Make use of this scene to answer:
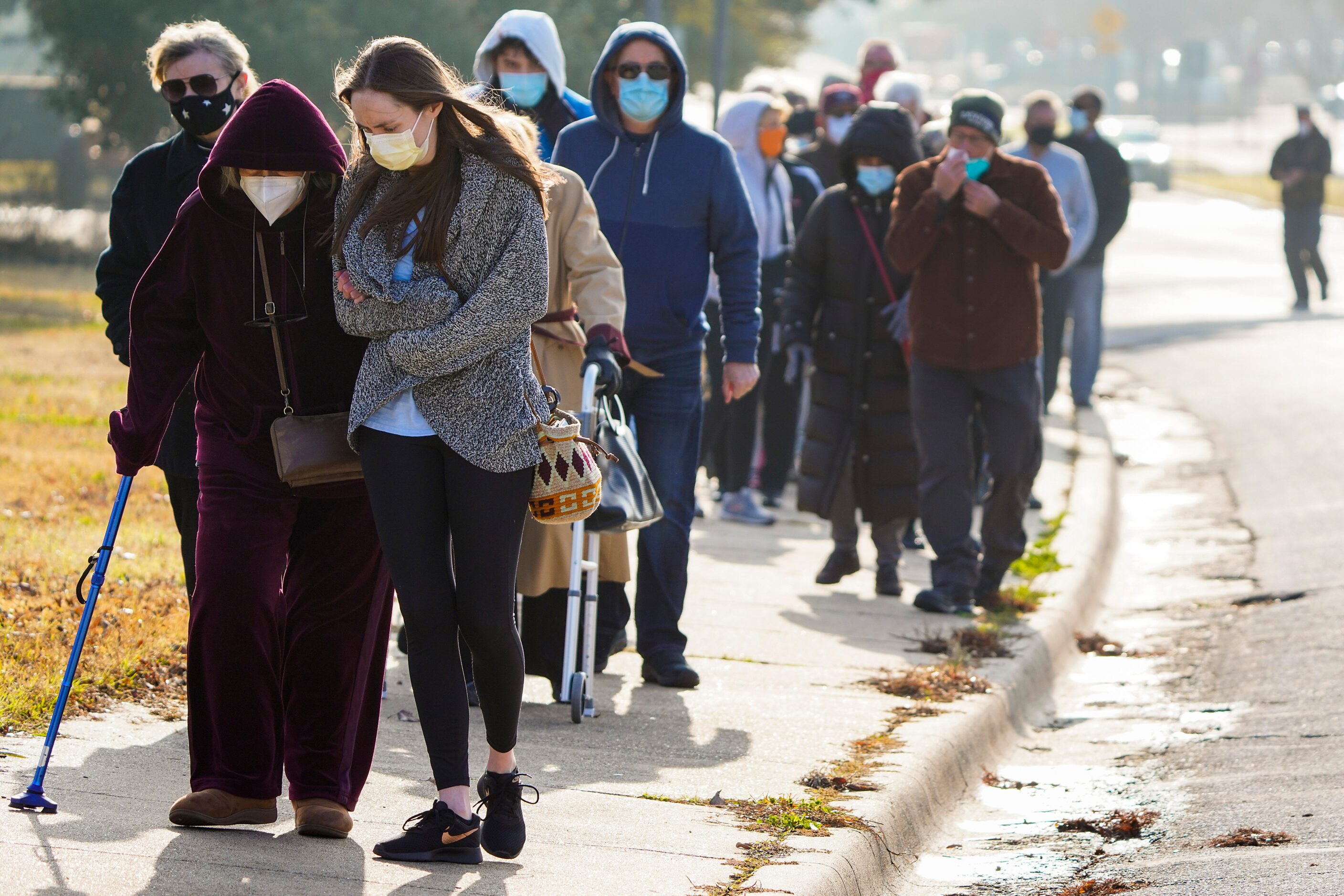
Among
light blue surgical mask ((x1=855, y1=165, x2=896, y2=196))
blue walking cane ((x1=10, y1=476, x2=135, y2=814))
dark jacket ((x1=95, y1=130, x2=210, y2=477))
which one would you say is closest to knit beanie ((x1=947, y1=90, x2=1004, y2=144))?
light blue surgical mask ((x1=855, y1=165, x2=896, y2=196))

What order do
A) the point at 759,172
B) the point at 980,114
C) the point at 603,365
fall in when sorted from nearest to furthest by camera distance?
the point at 603,365 < the point at 980,114 < the point at 759,172

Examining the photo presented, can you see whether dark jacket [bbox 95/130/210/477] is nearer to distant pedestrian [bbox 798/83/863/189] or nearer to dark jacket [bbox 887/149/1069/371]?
dark jacket [bbox 887/149/1069/371]

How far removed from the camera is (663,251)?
6164mm

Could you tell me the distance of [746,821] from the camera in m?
4.65

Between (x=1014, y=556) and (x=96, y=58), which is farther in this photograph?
(x=96, y=58)

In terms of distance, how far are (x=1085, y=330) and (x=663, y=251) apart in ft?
25.0

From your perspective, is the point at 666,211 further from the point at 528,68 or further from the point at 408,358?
the point at 408,358

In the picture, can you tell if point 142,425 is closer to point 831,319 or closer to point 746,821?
point 746,821

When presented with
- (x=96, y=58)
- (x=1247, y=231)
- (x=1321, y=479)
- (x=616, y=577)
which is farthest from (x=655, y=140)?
(x=1247, y=231)

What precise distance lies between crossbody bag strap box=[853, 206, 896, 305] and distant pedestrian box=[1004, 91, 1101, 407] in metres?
2.44

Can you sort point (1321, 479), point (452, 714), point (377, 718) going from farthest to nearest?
point (1321, 479) → point (377, 718) → point (452, 714)

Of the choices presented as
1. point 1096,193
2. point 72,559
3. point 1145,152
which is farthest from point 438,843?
point 1145,152

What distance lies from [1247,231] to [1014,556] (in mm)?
27528

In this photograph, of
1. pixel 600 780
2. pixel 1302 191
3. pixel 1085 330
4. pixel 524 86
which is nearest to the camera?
pixel 600 780
